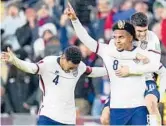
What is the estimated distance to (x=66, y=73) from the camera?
1303cm

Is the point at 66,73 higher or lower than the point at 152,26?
lower

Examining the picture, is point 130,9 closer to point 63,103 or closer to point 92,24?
point 92,24

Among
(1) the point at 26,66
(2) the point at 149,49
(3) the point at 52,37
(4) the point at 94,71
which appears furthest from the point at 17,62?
(3) the point at 52,37

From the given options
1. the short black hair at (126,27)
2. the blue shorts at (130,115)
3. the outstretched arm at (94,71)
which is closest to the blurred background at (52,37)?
the outstretched arm at (94,71)

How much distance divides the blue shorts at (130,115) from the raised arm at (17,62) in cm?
131

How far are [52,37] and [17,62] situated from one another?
5469mm

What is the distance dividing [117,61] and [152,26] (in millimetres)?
5112

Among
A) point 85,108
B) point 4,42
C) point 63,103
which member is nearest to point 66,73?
point 63,103

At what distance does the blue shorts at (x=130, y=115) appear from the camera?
12305 millimetres

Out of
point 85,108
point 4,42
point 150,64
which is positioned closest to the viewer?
point 150,64

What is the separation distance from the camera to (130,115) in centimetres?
1233

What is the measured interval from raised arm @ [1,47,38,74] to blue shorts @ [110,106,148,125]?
51.5 inches

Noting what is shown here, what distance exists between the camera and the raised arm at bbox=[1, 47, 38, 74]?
40.5 ft

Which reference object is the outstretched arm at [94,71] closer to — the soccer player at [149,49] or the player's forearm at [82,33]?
the player's forearm at [82,33]
